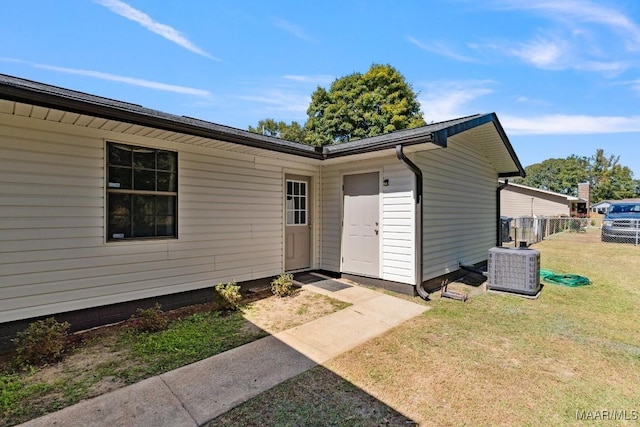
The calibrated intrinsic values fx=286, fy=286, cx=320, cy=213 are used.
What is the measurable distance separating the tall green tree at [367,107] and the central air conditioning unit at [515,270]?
16268 mm

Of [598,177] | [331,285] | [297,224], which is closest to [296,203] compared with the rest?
[297,224]

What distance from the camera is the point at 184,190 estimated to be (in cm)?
451

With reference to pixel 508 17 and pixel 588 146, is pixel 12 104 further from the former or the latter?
pixel 588 146

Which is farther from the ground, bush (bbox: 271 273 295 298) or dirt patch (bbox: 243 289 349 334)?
bush (bbox: 271 273 295 298)

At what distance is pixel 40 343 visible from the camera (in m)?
2.93

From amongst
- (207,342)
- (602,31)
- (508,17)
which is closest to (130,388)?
(207,342)

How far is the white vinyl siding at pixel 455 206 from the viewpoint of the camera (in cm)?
562

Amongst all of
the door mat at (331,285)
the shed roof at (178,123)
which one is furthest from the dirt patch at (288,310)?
the shed roof at (178,123)

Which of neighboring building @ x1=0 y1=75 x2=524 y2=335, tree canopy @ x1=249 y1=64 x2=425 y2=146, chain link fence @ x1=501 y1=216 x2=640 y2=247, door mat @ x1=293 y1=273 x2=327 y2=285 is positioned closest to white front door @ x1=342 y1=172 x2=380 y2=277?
neighboring building @ x1=0 y1=75 x2=524 y2=335

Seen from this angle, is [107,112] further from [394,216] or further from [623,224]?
[623,224]

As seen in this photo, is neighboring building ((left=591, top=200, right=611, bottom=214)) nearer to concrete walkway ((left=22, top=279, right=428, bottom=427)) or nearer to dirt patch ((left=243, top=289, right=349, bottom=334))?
dirt patch ((left=243, top=289, right=349, bottom=334))

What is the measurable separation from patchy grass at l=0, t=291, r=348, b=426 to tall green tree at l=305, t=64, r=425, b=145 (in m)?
18.6

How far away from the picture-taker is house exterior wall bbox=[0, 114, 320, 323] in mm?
3207

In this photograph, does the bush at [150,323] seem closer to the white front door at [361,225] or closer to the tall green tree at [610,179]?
the white front door at [361,225]
